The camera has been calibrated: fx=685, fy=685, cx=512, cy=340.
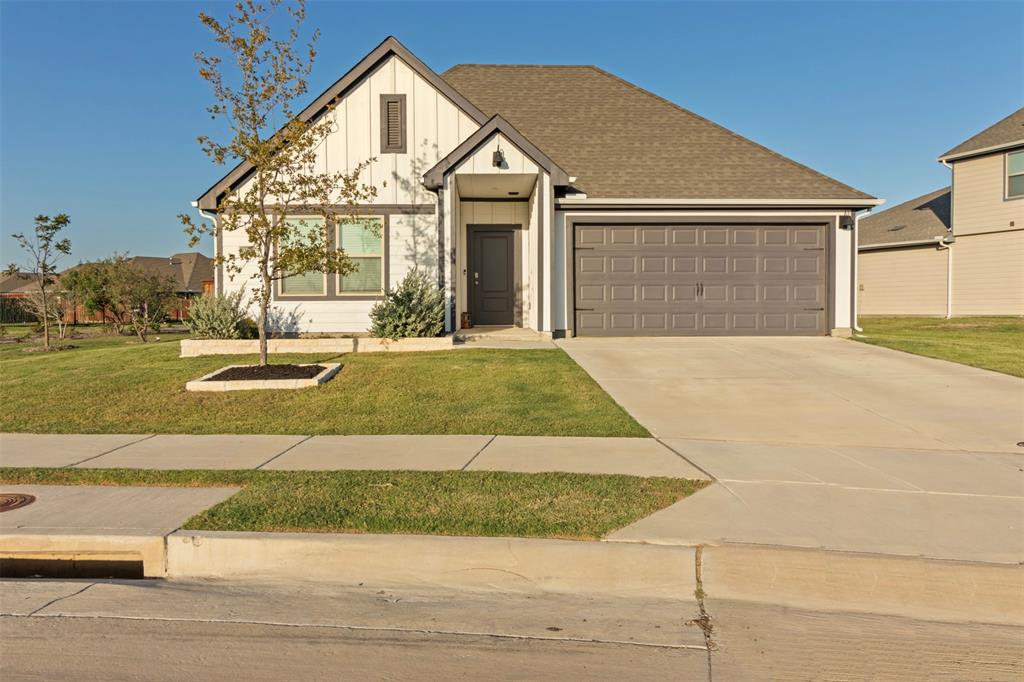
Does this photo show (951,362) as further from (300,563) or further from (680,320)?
(300,563)

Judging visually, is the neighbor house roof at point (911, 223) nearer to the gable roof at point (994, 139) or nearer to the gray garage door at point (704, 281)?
the gable roof at point (994, 139)

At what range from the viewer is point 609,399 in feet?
30.6

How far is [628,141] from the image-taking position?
17375mm

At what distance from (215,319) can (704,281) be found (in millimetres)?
10560

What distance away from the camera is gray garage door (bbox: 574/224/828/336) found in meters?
15.5

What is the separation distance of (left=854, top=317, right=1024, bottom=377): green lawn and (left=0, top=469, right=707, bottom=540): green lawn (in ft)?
29.1

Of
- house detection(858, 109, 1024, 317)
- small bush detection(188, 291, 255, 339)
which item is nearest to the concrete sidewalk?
small bush detection(188, 291, 255, 339)

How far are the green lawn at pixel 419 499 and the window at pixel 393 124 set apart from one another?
10508 mm

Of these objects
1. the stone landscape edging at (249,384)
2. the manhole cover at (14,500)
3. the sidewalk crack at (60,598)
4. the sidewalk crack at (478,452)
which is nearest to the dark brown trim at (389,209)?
the stone landscape edging at (249,384)

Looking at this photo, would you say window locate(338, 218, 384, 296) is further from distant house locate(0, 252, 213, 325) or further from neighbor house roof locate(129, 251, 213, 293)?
neighbor house roof locate(129, 251, 213, 293)

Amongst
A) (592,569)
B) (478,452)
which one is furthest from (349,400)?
(592,569)

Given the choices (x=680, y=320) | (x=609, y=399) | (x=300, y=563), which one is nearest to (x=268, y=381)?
(x=609, y=399)

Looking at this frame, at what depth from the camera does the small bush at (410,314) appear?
523 inches

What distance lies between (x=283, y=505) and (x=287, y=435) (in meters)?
2.98
